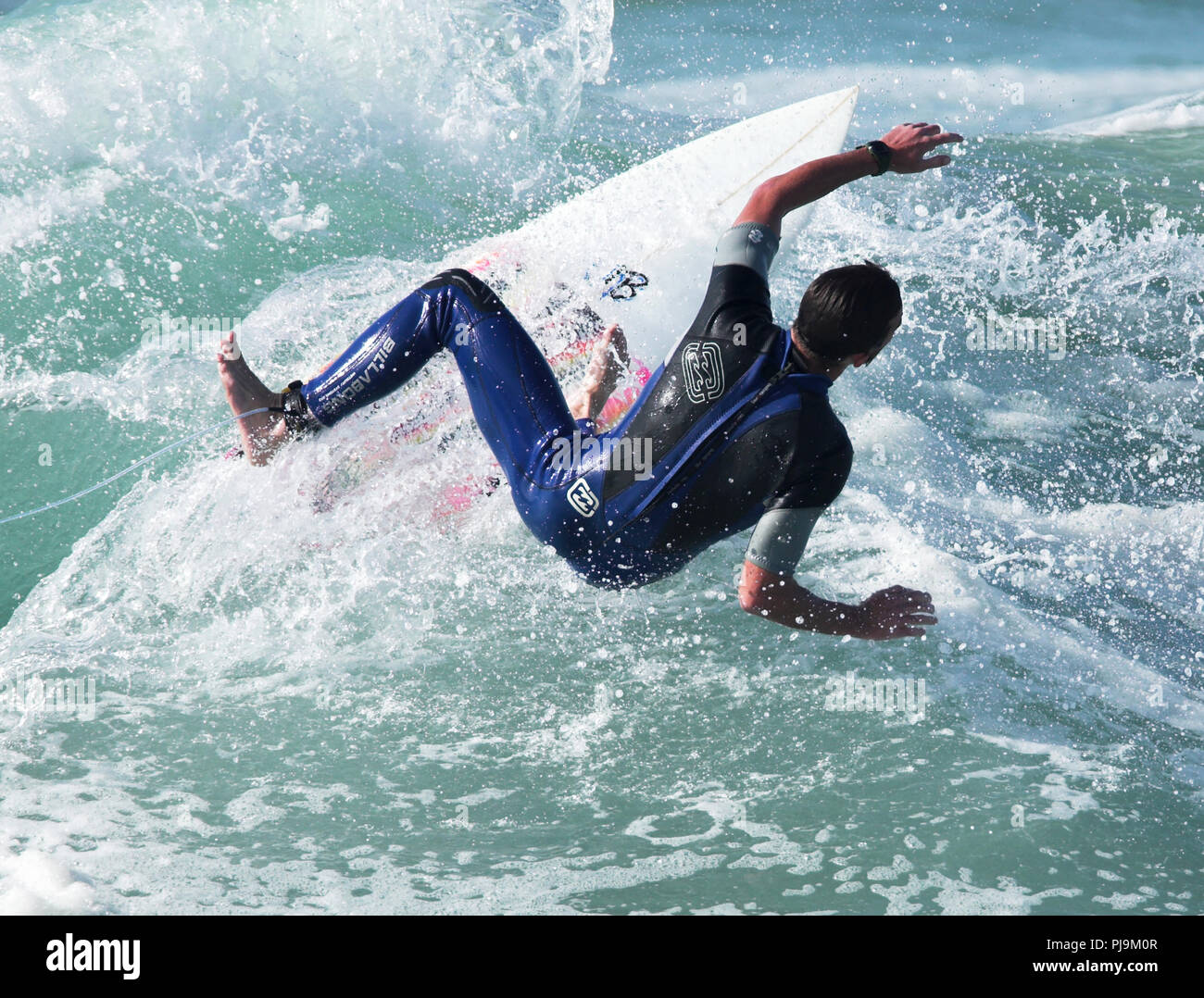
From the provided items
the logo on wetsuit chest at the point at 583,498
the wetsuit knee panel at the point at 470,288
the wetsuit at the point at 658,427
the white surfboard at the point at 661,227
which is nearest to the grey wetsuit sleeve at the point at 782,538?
the wetsuit at the point at 658,427

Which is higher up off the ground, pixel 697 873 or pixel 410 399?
pixel 410 399

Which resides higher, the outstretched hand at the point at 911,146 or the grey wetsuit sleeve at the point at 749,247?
the outstretched hand at the point at 911,146

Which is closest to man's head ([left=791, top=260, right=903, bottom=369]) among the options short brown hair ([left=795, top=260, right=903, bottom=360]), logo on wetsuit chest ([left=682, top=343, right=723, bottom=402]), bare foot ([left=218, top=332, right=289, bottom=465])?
short brown hair ([left=795, top=260, right=903, bottom=360])

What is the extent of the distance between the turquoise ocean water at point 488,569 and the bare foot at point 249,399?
0.16 m

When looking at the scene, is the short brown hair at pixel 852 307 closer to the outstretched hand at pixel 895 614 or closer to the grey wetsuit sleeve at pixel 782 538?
the grey wetsuit sleeve at pixel 782 538

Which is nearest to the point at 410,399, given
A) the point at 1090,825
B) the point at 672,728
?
the point at 672,728

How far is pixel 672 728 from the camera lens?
12.2 feet

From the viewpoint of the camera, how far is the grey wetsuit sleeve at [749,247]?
10.4 feet

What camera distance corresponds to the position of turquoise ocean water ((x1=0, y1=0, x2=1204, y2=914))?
328 cm

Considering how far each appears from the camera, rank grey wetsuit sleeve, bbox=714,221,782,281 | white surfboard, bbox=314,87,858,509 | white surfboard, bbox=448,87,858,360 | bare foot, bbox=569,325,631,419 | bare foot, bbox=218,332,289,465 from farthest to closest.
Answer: white surfboard, bbox=448,87,858,360
white surfboard, bbox=314,87,858,509
bare foot, bbox=569,325,631,419
bare foot, bbox=218,332,289,465
grey wetsuit sleeve, bbox=714,221,782,281

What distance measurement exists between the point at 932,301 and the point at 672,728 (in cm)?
416

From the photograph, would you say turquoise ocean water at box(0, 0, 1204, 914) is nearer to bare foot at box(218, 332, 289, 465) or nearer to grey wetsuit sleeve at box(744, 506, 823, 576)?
bare foot at box(218, 332, 289, 465)

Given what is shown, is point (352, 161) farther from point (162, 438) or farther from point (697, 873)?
point (697, 873)

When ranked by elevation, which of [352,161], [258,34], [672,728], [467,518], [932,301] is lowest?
[672,728]
